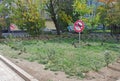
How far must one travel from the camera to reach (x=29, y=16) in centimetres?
2672

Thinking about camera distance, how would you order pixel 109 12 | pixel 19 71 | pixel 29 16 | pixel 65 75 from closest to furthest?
pixel 65 75, pixel 19 71, pixel 29 16, pixel 109 12

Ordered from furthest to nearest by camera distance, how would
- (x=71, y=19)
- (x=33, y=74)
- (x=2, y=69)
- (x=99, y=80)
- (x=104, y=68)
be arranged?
(x=71, y=19) < (x=2, y=69) < (x=104, y=68) < (x=33, y=74) < (x=99, y=80)

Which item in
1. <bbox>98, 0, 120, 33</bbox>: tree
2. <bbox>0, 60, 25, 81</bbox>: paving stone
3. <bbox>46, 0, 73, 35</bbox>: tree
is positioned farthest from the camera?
<bbox>46, 0, 73, 35</bbox>: tree

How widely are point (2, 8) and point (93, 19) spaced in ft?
29.9

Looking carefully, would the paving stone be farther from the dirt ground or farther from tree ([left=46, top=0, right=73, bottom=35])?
tree ([left=46, top=0, right=73, bottom=35])

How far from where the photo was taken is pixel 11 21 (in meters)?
28.6

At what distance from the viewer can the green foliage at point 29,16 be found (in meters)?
27.0

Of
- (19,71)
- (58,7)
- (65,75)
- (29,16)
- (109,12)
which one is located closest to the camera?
(65,75)

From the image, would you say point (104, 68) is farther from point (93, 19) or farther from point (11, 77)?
point (93, 19)

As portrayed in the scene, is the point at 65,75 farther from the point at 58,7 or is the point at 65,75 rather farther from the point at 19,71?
the point at 58,7

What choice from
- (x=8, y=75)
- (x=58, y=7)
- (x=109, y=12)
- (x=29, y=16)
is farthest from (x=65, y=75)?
(x=58, y=7)

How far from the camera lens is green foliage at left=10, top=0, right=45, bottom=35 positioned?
27.0 meters

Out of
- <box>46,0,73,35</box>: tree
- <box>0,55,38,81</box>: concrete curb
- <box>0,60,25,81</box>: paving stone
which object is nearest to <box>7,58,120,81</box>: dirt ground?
<box>0,55,38,81</box>: concrete curb

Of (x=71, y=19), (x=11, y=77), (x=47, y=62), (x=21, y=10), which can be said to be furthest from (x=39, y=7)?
(x=11, y=77)
